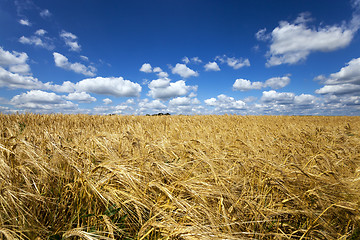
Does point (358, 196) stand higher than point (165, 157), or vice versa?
point (165, 157)

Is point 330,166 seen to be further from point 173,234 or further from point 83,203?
point 83,203

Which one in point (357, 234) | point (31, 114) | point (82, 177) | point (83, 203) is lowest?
point (357, 234)

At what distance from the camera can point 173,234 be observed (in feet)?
3.22

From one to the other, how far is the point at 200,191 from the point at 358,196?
149cm

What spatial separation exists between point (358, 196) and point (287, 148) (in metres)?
1.52

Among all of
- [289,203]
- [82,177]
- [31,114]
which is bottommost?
[289,203]

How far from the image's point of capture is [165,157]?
247 cm

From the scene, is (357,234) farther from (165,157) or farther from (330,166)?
(165,157)

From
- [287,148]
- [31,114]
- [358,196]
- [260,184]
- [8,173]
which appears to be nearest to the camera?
[8,173]

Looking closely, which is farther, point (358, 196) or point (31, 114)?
point (31, 114)

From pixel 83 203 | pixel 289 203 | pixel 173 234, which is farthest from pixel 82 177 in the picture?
pixel 289 203

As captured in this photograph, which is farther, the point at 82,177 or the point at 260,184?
the point at 260,184

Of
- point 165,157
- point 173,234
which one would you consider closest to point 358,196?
point 173,234

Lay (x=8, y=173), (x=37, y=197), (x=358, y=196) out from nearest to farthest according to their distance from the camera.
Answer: (x=37, y=197), (x=8, y=173), (x=358, y=196)
